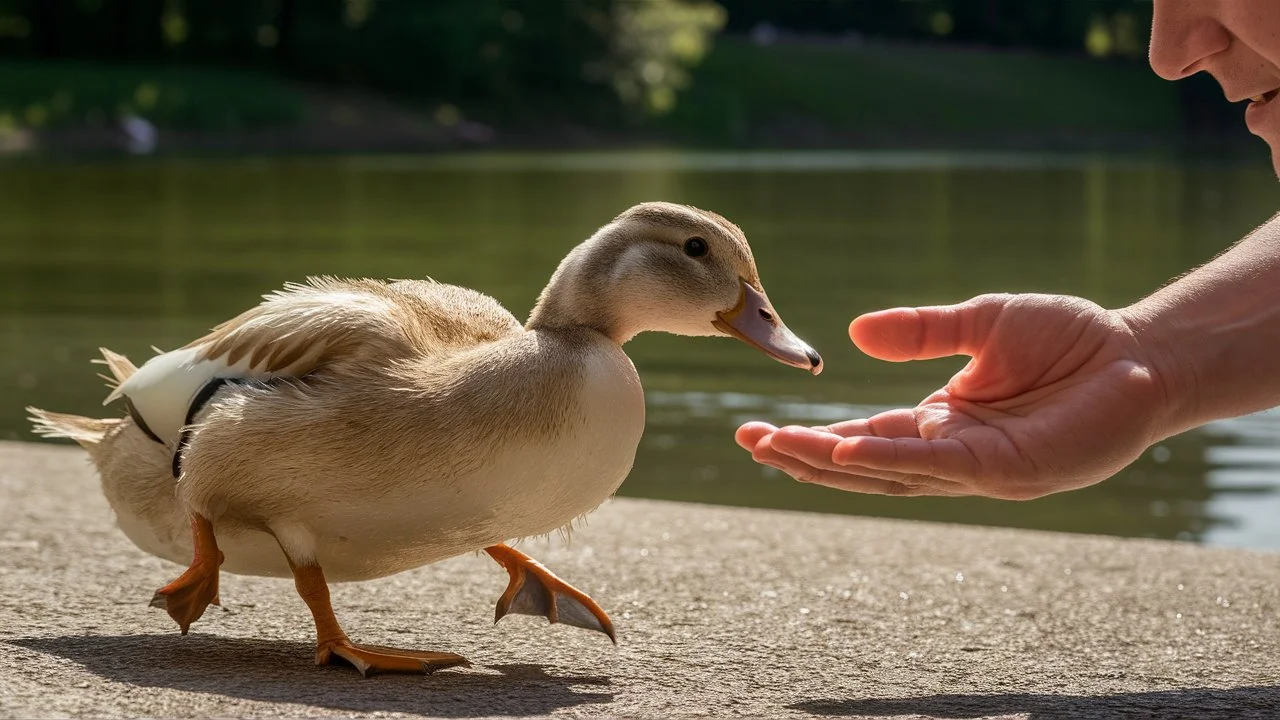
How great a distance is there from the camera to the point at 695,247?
351 cm

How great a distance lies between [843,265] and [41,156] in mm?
24620

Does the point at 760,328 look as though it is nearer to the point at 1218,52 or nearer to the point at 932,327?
the point at 932,327

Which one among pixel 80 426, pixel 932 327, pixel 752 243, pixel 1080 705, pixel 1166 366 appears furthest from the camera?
pixel 752 243

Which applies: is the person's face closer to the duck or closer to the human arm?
the human arm

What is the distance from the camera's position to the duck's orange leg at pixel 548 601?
11.9ft

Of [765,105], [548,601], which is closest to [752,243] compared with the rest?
[548,601]

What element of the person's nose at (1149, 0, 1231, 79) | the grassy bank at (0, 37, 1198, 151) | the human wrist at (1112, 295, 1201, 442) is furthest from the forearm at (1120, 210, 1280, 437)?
the grassy bank at (0, 37, 1198, 151)

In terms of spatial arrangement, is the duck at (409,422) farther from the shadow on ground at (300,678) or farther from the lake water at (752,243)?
the lake water at (752,243)

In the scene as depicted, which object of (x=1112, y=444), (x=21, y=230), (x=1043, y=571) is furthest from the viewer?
(x=21, y=230)

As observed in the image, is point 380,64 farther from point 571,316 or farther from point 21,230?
point 571,316

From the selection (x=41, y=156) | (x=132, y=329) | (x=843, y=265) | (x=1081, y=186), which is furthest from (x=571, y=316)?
(x=41, y=156)

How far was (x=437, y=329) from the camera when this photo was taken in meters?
3.67

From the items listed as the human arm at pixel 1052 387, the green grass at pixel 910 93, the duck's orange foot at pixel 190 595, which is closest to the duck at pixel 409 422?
the duck's orange foot at pixel 190 595

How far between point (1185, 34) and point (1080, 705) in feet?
4.99
